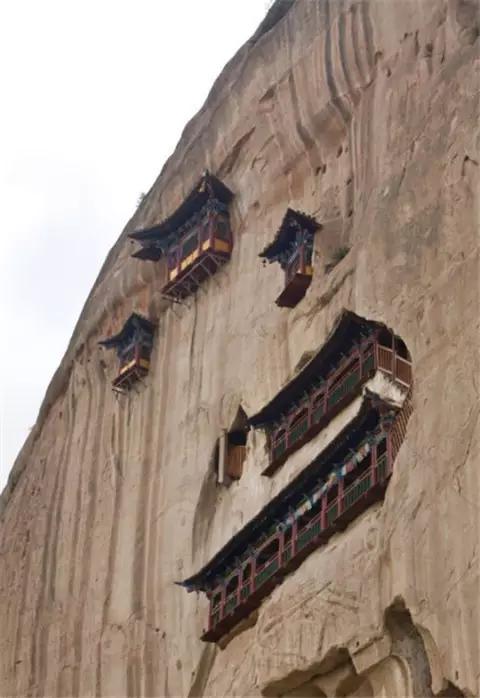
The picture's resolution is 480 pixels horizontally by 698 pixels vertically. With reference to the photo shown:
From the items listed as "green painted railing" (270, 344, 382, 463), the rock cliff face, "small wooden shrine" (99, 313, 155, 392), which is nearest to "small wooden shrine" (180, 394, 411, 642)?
the rock cliff face

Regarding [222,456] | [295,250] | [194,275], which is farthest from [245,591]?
[194,275]

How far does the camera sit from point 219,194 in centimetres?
1862

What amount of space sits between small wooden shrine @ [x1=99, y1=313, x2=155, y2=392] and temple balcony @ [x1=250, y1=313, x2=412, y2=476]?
376 centimetres

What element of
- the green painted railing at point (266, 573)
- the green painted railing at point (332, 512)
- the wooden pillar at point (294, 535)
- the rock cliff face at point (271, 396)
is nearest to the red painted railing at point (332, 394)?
the rock cliff face at point (271, 396)

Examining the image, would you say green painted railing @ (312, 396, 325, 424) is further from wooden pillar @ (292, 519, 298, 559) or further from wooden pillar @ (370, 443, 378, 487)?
wooden pillar @ (370, 443, 378, 487)

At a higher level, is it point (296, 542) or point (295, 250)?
point (295, 250)

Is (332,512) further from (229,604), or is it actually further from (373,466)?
(229,604)

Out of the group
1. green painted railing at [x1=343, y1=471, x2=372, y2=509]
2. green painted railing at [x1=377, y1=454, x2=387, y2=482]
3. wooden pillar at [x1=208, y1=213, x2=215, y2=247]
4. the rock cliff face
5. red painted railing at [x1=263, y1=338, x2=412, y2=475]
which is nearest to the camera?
the rock cliff face

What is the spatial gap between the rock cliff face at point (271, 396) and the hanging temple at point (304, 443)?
23 centimetres

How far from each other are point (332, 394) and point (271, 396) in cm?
158

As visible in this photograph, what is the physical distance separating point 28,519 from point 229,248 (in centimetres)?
570

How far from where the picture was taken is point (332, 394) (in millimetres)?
14766

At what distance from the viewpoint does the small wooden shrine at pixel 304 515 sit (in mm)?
13352

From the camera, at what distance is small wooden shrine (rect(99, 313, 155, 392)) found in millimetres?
19406
